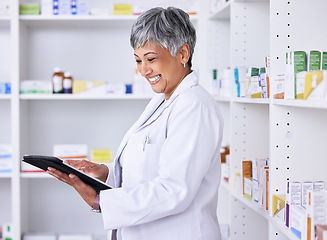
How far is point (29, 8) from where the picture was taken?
307 centimetres

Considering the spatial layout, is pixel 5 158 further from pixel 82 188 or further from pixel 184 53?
pixel 184 53

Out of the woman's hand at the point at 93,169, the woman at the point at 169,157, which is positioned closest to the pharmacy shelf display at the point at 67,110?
the woman's hand at the point at 93,169

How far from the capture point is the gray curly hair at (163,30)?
162 cm

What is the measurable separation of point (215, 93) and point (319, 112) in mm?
1216

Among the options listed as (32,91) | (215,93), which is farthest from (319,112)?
(32,91)

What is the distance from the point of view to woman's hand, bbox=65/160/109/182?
1.95 meters

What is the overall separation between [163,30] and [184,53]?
0.39 feet

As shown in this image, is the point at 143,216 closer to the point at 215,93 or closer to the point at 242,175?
the point at 242,175

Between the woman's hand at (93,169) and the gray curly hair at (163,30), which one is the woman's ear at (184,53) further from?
the woman's hand at (93,169)

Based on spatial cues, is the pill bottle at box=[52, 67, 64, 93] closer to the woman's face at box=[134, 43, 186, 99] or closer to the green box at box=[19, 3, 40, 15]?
the green box at box=[19, 3, 40, 15]

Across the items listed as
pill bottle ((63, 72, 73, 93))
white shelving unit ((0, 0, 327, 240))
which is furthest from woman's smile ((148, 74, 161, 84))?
pill bottle ((63, 72, 73, 93))

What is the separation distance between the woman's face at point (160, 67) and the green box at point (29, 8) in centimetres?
162

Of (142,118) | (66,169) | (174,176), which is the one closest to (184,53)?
(142,118)

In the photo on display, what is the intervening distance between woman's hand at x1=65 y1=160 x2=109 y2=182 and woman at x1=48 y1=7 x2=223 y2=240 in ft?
0.84
